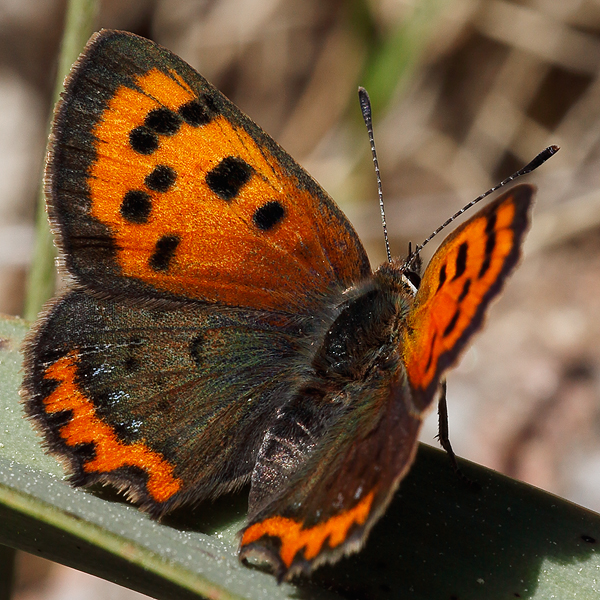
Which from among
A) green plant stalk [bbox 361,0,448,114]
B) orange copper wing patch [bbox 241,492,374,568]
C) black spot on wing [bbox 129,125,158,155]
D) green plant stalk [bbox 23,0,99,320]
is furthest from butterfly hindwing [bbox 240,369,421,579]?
green plant stalk [bbox 361,0,448,114]

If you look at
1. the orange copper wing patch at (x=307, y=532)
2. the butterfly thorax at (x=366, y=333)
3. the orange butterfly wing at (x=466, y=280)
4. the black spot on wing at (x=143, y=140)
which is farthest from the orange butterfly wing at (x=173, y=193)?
the orange copper wing patch at (x=307, y=532)

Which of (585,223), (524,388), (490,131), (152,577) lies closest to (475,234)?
(152,577)

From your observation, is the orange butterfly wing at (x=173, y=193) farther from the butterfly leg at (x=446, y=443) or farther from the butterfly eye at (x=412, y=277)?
the butterfly leg at (x=446, y=443)

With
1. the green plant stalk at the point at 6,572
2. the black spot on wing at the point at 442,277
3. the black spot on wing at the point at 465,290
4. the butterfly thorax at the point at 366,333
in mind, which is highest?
the black spot on wing at the point at 465,290

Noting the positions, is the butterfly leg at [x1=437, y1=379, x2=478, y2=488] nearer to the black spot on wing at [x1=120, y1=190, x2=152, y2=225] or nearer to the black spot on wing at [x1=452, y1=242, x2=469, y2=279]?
the black spot on wing at [x1=452, y1=242, x2=469, y2=279]

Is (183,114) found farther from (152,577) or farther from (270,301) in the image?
(152,577)

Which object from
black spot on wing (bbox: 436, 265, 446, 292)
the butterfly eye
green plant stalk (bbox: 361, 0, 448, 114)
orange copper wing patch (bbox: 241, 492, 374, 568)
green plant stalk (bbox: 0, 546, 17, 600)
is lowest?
green plant stalk (bbox: 0, 546, 17, 600)

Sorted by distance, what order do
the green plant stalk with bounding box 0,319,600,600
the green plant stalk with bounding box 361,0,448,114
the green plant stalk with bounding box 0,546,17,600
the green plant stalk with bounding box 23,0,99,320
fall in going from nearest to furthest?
the green plant stalk with bounding box 0,319,600,600 < the green plant stalk with bounding box 0,546,17,600 < the green plant stalk with bounding box 23,0,99,320 < the green plant stalk with bounding box 361,0,448,114
